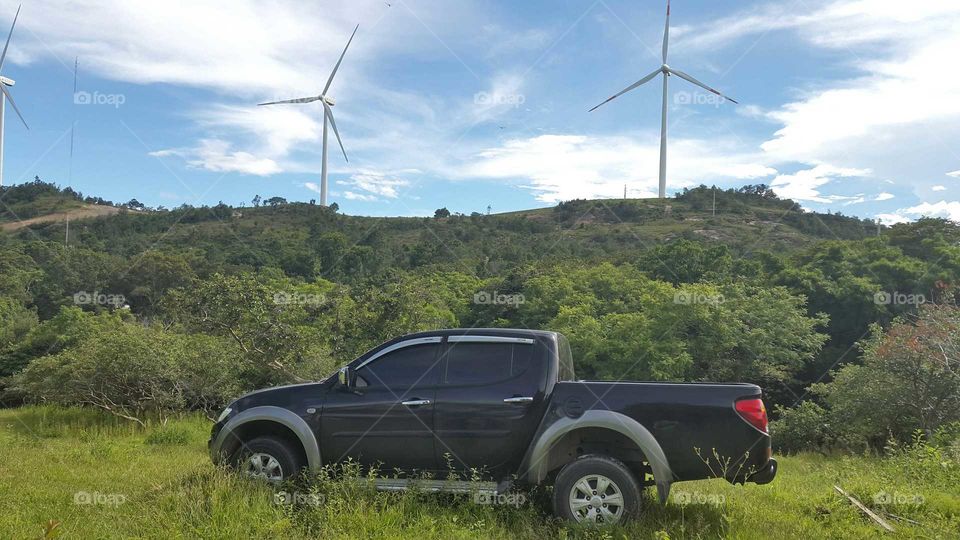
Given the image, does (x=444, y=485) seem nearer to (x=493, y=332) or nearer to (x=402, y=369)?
(x=402, y=369)

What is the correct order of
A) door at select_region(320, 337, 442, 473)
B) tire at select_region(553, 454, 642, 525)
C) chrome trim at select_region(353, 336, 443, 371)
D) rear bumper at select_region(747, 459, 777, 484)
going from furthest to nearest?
chrome trim at select_region(353, 336, 443, 371) < door at select_region(320, 337, 442, 473) < rear bumper at select_region(747, 459, 777, 484) < tire at select_region(553, 454, 642, 525)

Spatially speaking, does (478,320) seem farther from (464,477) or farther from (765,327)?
(464,477)

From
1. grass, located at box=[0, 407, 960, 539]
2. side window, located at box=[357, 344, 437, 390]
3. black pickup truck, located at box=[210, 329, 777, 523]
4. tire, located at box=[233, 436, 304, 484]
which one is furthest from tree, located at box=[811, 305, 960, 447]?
tire, located at box=[233, 436, 304, 484]

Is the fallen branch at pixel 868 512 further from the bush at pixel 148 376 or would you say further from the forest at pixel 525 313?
the bush at pixel 148 376

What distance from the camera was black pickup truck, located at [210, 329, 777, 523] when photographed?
5.32 meters

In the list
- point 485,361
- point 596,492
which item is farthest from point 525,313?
point 596,492

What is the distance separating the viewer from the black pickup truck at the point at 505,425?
532cm

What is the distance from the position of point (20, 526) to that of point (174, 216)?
84.4 meters

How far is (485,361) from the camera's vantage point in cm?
596

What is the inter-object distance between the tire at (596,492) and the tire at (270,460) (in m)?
2.41

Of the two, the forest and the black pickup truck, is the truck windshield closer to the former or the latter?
the black pickup truck

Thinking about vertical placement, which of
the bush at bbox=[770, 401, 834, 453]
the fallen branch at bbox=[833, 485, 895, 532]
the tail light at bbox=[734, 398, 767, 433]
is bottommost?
the bush at bbox=[770, 401, 834, 453]

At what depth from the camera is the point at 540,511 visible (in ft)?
18.6

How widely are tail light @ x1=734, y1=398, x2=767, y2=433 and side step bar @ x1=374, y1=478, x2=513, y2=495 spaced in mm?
1972
